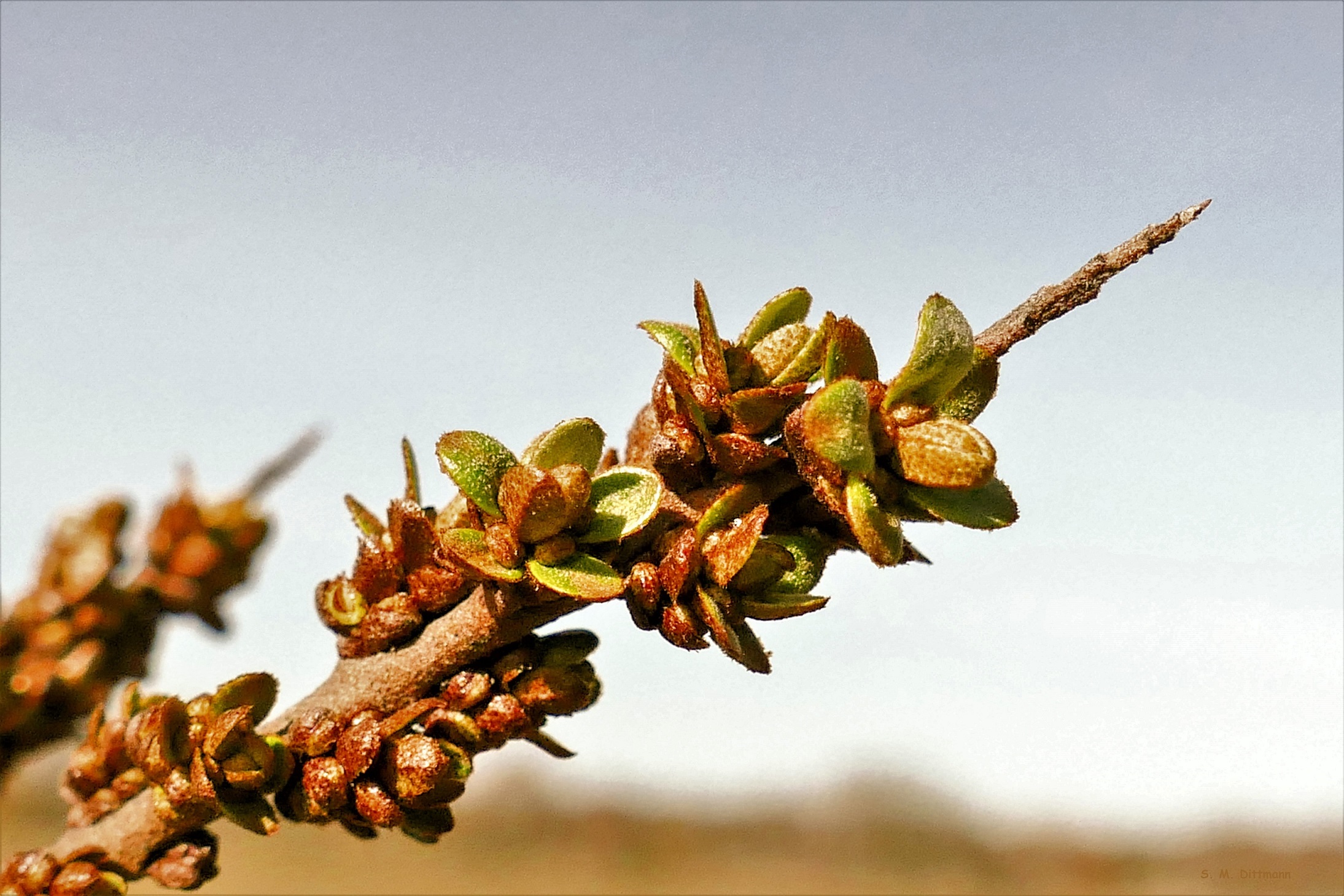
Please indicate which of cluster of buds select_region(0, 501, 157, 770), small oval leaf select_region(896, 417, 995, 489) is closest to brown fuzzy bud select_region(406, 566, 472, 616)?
small oval leaf select_region(896, 417, 995, 489)

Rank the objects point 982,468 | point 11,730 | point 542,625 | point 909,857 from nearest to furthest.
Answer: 1. point 982,468
2. point 542,625
3. point 11,730
4. point 909,857

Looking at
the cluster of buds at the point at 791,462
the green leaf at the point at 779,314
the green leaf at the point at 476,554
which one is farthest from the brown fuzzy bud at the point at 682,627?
the green leaf at the point at 779,314

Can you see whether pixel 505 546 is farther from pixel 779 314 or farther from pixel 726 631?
pixel 779 314

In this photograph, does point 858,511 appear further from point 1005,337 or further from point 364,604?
point 364,604

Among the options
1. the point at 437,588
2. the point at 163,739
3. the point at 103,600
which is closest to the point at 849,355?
the point at 437,588

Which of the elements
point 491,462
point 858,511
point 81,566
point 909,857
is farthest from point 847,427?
point 909,857

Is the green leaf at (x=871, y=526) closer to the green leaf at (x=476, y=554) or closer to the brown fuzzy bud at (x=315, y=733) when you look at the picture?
the green leaf at (x=476, y=554)
